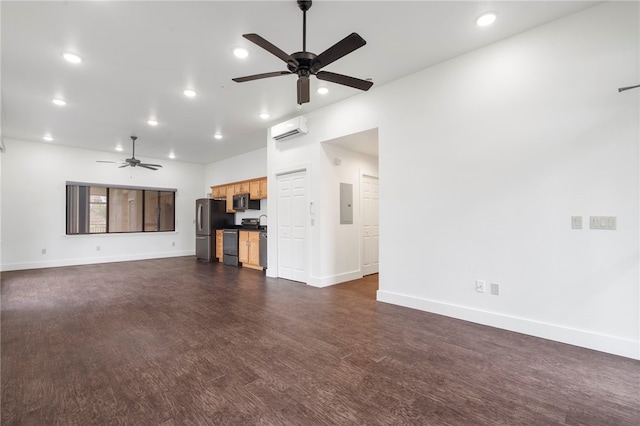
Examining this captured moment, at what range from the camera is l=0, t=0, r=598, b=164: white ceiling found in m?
2.53

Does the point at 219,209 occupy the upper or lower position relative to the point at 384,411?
upper

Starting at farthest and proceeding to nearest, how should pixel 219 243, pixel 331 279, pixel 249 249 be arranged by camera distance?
pixel 219 243
pixel 249 249
pixel 331 279

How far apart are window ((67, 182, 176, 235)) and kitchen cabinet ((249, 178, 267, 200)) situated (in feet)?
10.6

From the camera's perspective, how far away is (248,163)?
798cm

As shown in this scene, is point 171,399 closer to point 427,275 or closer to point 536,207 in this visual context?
point 427,275

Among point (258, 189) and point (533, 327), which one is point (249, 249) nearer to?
point (258, 189)

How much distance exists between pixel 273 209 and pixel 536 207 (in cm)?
416

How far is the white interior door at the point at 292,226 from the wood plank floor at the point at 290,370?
4.73 feet

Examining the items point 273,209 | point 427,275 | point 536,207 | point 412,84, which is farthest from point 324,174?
point 536,207

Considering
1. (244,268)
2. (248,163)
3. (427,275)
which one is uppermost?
(248,163)

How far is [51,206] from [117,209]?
4.63 feet

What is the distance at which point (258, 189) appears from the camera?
7.15 metres

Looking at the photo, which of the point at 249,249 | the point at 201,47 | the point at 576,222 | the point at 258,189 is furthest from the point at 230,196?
the point at 576,222

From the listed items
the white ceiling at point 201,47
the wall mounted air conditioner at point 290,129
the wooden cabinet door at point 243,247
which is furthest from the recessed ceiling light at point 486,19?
the wooden cabinet door at point 243,247
